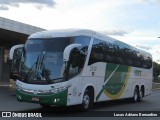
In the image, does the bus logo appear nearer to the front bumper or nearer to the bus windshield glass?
the bus windshield glass

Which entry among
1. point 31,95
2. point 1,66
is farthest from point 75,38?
point 1,66

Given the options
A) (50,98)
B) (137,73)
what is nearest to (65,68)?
(50,98)

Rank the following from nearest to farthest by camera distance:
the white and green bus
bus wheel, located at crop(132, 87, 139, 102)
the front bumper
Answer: the front bumper → the white and green bus → bus wheel, located at crop(132, 87, 139, 102)

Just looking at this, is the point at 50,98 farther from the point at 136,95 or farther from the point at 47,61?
the point at 136,95

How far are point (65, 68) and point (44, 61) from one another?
34.0 inches

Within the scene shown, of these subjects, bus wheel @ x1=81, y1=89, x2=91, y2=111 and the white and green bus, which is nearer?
the white and green bus

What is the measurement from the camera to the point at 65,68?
51.3 ft

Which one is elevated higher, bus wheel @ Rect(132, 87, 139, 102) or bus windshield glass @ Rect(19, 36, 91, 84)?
bus windshield glass @ Rect(19, 36, 91, 84)

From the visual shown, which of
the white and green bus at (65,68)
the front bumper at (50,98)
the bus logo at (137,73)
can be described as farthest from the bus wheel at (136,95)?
the front bumper at (50,98)

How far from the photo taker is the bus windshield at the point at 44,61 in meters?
15.6

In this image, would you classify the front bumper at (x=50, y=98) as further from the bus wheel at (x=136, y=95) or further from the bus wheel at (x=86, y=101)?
the bus wheel at (x=136, y=95)

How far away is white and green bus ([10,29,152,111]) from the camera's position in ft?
50.7

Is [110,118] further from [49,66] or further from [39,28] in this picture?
[39,28]

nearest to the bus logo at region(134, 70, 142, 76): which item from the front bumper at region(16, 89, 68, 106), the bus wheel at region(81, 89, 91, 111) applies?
the bus wheel at region(81, 89, 91, 111)
